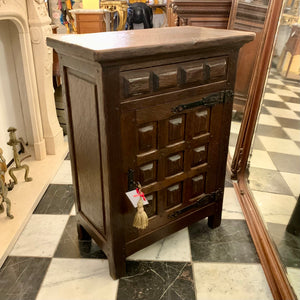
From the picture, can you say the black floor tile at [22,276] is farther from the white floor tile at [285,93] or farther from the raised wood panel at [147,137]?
the white floor tile at [285,93]

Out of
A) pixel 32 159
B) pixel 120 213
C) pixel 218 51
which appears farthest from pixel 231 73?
pixel 32 159

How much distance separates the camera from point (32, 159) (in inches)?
97.7

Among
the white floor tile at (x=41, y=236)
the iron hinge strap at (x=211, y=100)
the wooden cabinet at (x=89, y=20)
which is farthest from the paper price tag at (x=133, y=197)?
the wooden cabinet at (x=89, y=20)

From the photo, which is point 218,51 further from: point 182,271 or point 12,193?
point 12,193

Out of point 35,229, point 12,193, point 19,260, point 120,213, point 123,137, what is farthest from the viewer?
point 12,193

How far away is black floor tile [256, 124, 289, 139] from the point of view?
164cm

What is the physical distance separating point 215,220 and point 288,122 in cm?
65

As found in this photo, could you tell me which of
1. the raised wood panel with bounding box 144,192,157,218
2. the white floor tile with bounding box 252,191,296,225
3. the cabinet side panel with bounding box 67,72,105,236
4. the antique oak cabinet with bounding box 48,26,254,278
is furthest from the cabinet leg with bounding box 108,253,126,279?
the white floor tile with bounding box 252,191,296,225

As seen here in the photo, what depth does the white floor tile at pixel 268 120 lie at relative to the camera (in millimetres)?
1725

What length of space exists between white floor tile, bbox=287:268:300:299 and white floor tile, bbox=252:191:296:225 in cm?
23

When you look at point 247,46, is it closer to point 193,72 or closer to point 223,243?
point 193,72

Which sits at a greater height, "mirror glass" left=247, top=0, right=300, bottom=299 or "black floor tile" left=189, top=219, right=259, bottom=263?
"mirror glass" left=247, top=0, right=300, bottom=299

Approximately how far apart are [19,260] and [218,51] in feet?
4.47

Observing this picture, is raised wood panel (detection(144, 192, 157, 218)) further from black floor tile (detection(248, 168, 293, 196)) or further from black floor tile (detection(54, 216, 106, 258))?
black floor tile (detection(248, 168, 293, 196))
